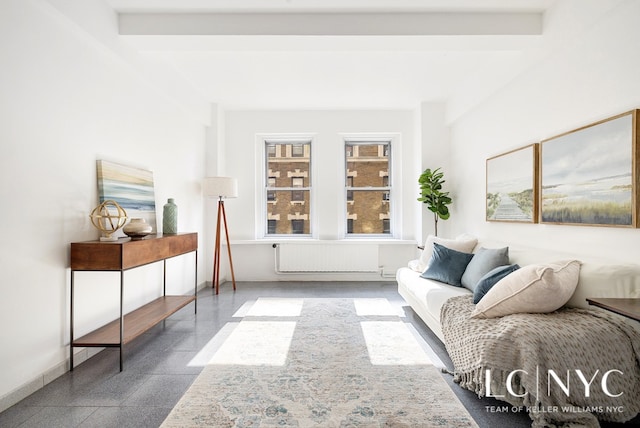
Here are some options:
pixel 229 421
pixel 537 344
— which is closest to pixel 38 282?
pixel 229 421

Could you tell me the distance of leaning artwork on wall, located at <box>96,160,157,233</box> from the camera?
2.87 meters

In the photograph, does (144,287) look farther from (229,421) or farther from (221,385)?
(229,421)

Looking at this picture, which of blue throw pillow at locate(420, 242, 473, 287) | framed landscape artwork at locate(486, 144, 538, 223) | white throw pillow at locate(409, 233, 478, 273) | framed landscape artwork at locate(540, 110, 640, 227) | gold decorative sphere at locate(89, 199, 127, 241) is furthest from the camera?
white throw pillow at locate(409, 233, 478, 273)

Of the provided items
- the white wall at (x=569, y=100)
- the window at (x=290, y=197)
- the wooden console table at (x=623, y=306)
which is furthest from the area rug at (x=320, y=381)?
the window at (x=290, y=197)

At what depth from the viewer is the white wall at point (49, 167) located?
2.05 meters

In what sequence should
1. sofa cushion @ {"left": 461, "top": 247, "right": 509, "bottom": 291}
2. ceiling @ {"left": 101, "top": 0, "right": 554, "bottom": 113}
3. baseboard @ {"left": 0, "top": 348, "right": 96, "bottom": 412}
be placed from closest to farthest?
baseboard @ {"left": 0, "top": 348, "right": 96, "bottom": 412} → ceiling @ {"left": 101, "top": 0, "right": 554, "bottom": 113} → sofa cushion @ {"left": 461, "top": 247, "right": 509, "bottom": 291}

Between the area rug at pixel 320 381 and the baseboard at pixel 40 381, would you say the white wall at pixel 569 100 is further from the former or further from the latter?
the baseboard at pixel 40 381

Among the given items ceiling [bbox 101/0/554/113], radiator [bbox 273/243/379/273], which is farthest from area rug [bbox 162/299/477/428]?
ceiling [bbox 101/0/554/113]

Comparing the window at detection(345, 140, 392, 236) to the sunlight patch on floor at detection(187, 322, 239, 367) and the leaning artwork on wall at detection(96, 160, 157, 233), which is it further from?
the leaning artwork on wall at detection(96, 160, 157, 233)

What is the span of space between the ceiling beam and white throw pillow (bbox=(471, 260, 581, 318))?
2.08 m

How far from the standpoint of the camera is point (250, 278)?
5.59 meters

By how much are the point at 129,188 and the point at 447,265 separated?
10.6 ft

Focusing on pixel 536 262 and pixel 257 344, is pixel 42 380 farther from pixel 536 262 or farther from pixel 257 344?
pixel 536 262

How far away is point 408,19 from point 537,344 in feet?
8.77
